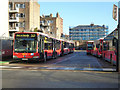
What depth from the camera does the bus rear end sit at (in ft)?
60.0

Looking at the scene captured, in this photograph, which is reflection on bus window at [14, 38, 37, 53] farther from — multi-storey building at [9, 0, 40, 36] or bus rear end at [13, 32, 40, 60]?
multi-storey building at [9, 0, 40, 36]

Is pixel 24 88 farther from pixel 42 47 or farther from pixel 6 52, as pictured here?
pixel 6 52

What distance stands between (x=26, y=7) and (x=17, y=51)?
121 feet

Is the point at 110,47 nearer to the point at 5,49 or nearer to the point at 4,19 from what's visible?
the point at 5,49

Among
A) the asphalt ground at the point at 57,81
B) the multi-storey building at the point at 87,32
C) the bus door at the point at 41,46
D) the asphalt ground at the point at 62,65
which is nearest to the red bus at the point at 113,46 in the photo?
the asphalt ground at the point at 62,65

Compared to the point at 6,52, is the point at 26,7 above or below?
above

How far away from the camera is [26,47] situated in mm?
18406

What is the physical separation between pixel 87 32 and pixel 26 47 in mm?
145701

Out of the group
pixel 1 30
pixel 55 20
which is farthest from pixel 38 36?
pixel 55 20

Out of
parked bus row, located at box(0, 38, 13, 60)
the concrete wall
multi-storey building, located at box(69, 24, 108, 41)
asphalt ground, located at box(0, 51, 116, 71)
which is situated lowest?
asphalt ground, located at box(0, 51, 116, 71)

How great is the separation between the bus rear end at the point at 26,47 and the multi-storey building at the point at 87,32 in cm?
14239

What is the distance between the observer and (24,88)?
755 centimetres

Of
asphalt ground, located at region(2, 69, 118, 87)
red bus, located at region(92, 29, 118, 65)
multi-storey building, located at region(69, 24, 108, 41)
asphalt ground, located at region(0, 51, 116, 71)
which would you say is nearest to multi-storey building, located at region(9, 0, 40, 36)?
asphalt ground, located at region(0, 51, 116, 71)

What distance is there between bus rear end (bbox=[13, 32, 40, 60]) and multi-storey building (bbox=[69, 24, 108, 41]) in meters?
142
